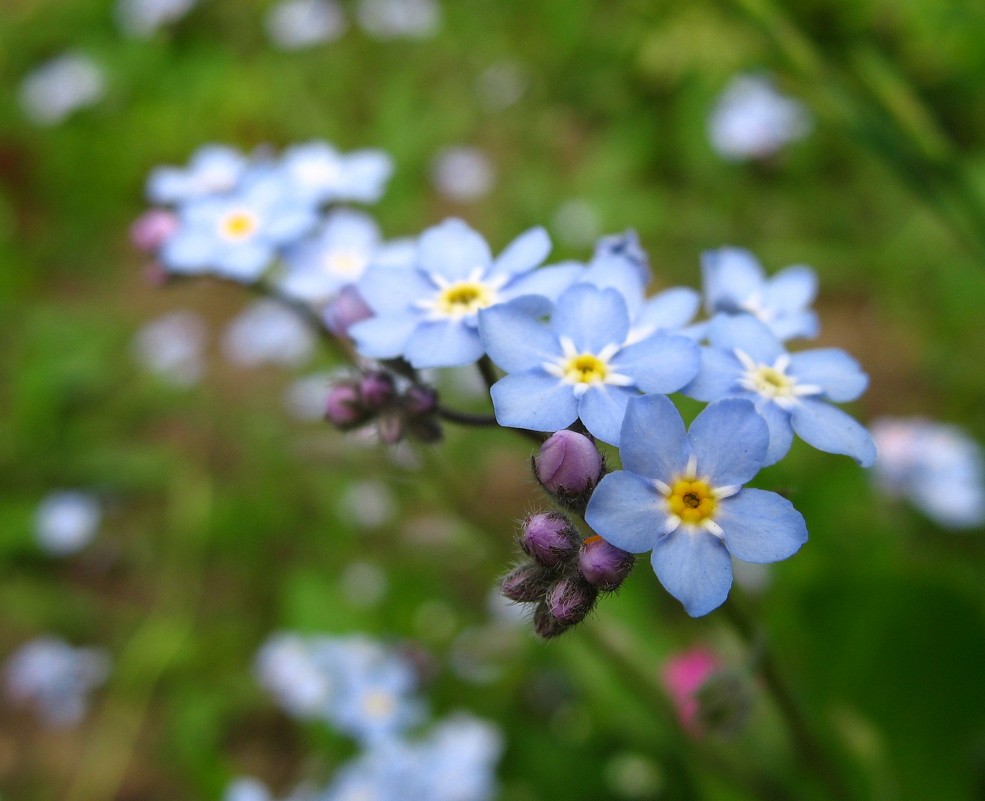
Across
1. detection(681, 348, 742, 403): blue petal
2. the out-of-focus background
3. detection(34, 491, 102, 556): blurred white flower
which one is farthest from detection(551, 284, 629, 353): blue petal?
detection(34, 491, 102, 556): blurred white flower

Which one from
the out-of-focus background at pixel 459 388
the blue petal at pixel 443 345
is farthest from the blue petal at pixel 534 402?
the out-of-focus background at pixel 459 388

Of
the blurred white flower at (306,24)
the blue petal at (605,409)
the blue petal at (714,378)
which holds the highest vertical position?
the blue petal at (605,409)

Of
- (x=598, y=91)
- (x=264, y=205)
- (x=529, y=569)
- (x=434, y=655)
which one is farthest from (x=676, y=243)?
(x=529, y=569)

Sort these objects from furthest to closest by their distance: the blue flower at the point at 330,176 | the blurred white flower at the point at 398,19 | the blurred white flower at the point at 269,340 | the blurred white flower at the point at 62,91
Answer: the blurred white flower at the point at 62,91 < the blurred white flower at the point at 398,19 < the blurred white flower at the point at 269,340 < the blue flower at the point at 330,176

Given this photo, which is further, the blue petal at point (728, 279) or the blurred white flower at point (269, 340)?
the blurred white flower at point (269, 340)

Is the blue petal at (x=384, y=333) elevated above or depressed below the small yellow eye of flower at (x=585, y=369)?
above

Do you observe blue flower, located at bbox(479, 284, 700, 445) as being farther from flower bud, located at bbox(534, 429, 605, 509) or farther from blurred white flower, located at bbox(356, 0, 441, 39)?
blurred white flower, located at bbox(356, 0, 441, 39)

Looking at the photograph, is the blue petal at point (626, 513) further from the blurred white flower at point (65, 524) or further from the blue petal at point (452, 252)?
the blurred white flower at point (65, 524)

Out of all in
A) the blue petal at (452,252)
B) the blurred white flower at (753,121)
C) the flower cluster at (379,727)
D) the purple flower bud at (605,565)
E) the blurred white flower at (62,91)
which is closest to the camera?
the purple flower bud at (605,565)
